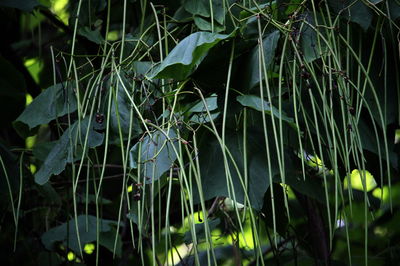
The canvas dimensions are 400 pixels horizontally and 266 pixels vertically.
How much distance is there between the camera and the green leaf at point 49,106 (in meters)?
1.14

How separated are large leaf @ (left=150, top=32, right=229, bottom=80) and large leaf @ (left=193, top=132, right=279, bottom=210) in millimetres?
145

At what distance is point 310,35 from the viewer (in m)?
1.01

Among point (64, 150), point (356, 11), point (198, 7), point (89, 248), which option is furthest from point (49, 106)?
point (89, 248)

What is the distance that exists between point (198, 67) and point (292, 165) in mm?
238

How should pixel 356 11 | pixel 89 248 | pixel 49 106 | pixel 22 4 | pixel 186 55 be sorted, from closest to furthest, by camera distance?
pixel 186 55, pixel 356 11, pixel 49 106, pixel 22 4, pixel 89 248

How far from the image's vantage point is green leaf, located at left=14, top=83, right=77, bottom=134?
1137mm

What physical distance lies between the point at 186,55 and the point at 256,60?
110 mm

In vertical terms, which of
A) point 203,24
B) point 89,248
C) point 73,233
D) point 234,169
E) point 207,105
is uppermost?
point 203,24

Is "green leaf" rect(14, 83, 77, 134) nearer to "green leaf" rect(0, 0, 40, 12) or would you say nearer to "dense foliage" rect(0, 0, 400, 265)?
"dense foliage" rect(0, 0, 400, 265)

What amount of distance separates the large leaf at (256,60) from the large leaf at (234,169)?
0.10m

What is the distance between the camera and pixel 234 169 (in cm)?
101

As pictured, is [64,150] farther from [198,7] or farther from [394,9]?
[394,9]

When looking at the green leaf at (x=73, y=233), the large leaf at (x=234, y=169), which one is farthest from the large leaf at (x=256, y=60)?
the green leaf at (x=73, y=233)

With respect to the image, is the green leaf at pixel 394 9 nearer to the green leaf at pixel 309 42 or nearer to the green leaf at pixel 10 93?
the green leaf at pixel 309 42
